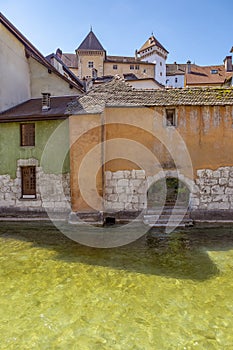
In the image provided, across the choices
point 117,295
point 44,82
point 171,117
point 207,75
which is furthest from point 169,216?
point 207,75

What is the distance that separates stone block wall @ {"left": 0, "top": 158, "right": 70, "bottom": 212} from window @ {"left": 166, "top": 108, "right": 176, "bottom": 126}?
4.76 m

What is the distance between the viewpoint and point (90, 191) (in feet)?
33.9

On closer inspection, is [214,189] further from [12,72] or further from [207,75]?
[207,75]

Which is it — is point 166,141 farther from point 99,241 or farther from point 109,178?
point 99,241

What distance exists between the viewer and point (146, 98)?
35.6 feet

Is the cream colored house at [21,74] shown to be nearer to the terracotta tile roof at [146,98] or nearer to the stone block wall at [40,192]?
the stone block wall at [40,192]

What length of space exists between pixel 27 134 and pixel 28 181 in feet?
6.76

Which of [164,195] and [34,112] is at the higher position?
[34,112]

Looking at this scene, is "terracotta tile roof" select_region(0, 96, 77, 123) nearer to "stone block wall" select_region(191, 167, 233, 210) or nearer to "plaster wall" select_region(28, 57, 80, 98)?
"plaster wall" select_region(28, 57, 80, 98)

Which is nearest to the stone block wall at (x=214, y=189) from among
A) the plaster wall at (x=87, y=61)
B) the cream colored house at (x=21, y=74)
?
Answer: the cream colored house at (x=21, y=74)

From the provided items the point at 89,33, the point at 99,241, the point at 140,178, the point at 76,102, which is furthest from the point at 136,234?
the point at 89,33

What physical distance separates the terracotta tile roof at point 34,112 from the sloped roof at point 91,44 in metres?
27.9

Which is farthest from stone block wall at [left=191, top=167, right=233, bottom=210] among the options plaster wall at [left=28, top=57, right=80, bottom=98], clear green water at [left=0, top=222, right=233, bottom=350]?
plaster wall at [left=28, top=57, right=80, bottom=98]

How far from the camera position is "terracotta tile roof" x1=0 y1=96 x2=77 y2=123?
1095 centimetres
